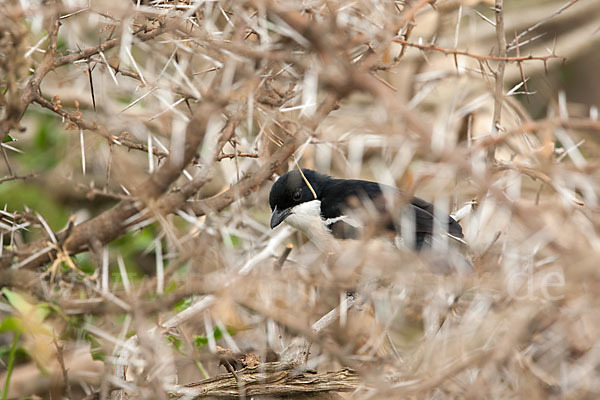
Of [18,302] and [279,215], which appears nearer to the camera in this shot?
[18,302]

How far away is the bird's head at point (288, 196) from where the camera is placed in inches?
173

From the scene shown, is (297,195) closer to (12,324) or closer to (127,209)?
(127,209)

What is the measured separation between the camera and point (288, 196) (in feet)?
14.7

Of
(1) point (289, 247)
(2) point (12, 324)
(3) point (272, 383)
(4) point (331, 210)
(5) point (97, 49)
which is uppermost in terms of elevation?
(5) point (97, 49)

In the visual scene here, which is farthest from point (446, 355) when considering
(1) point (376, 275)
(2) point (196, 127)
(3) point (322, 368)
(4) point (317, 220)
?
(4) point (317, 220)

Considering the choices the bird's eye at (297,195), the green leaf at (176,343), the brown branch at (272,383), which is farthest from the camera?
the bird's eye at (297,195)

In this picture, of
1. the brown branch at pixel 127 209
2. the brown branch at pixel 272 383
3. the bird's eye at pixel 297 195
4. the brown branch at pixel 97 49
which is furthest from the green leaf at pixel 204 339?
the bird's eye at pixel 297 195

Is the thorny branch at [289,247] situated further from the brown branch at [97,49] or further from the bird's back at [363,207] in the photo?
the bird's back at [363,207]

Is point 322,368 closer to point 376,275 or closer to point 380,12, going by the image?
point 376,275

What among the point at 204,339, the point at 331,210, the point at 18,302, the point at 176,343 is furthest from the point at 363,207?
the point at 18,302

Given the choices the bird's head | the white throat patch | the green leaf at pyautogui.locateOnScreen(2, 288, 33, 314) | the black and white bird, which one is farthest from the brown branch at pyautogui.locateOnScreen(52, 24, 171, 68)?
the white throat patch

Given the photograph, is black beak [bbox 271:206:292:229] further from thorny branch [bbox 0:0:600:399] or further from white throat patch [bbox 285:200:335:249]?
thorny branch [bbox 0:0:600:399]

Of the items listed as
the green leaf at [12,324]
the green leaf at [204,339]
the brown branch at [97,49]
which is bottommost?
the green leaf at [204,339]

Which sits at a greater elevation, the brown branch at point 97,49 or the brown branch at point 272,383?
the brown branch at point 97,49
